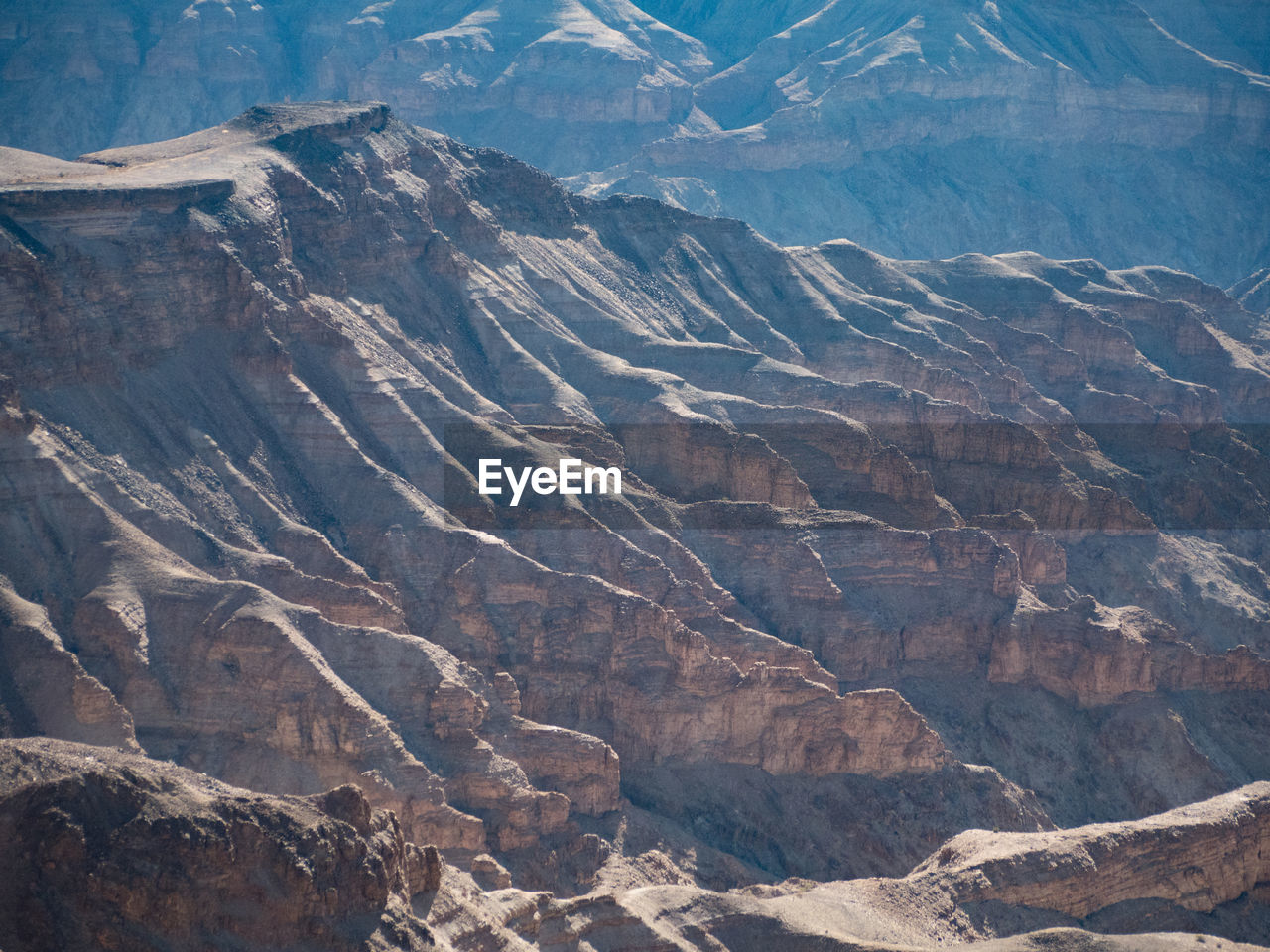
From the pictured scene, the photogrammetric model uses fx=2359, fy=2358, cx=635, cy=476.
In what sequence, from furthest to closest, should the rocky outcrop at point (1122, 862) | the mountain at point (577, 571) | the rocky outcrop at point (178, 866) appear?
the mountain at point (577, 571)
the rocky outcrop at point (1122, 862)
the rocky outcrop at point (178, 866)

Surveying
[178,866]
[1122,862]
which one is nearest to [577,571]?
[1122,862]

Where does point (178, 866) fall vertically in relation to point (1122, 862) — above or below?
above

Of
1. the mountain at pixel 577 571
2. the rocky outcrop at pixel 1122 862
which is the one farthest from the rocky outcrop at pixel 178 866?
the rocky outcrop at pixel 1122 862

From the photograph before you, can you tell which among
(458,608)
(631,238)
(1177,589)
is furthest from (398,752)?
(631,238)

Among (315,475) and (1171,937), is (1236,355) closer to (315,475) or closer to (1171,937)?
(315,475)

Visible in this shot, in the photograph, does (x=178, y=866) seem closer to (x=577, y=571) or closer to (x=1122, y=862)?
(x=1122, y=862)

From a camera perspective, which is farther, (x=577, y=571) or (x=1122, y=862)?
(x=577, y=571)

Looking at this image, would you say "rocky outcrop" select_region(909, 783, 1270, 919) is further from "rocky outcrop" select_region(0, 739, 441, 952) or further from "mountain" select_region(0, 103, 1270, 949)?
"rocky outcrop" select_region(0, 739, 441, 952)

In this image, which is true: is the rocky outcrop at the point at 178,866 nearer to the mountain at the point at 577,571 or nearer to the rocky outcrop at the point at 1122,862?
the mountain at the point at 577,571
